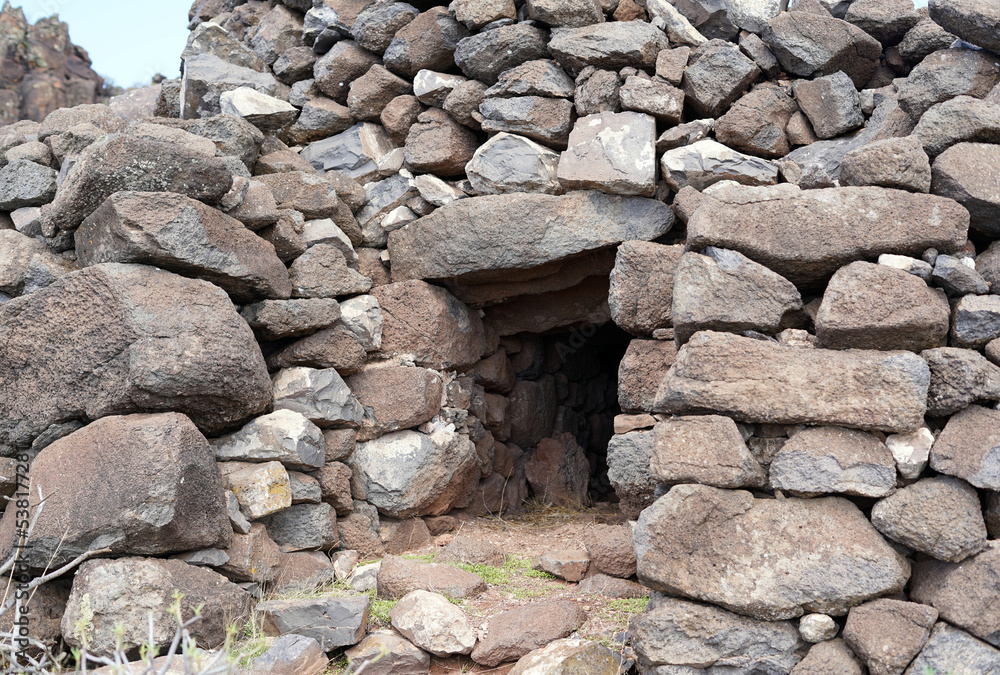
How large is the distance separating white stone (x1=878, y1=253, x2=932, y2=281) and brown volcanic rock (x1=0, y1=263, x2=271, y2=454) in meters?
2.47

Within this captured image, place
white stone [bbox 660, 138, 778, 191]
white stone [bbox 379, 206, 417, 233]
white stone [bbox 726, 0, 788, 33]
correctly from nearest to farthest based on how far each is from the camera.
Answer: white stone [bbox 660, 138, 778, 191], white stone [bbox 726, 0, 788, 33], white stone [bbox 379, 206, 417, 233]

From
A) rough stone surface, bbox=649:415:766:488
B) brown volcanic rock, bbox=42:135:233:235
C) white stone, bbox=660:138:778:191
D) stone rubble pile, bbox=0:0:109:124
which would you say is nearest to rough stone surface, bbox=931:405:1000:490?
rough stone surface, bbox=649:415:766:488

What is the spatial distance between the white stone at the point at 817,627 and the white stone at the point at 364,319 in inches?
95.3

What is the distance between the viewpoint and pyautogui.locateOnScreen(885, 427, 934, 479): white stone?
2473 millimetres

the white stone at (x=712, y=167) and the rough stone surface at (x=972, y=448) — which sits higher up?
the white stone at (x=712, y=167)

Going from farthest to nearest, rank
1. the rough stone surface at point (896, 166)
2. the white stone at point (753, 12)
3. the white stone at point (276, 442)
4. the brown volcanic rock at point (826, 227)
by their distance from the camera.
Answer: the white stone at point (753, 12)
the white stone at point (276, 442)
the rough stone surface at point (896, 166)
the brown volcanic rock at point (826, 227)

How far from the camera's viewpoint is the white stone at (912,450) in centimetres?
247

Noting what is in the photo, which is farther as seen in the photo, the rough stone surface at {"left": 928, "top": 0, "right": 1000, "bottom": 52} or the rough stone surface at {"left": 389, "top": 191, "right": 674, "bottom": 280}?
the rough stone surface at {"left": 389, "top": 191, "right": 674, "bottom": 280}

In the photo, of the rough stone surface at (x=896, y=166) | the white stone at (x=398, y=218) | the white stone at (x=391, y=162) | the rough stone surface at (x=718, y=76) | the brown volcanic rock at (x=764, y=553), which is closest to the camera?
the brown volcanic rock at (x=764, y=553)

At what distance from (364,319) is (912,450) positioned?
254 cm

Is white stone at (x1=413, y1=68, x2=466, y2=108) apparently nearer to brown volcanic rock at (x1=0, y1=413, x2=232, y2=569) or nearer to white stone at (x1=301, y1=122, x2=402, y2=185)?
white stone at (x1=301, y1=122, x2=402, y2=185)

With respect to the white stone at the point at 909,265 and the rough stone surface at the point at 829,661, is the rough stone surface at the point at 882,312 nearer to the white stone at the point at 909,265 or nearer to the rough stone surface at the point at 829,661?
the white stone at the point at 909,265

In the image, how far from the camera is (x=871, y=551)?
2.43 m

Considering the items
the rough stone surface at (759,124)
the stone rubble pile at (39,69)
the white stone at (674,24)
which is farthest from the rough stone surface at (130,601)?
the stone rubble pile at (39,69)
